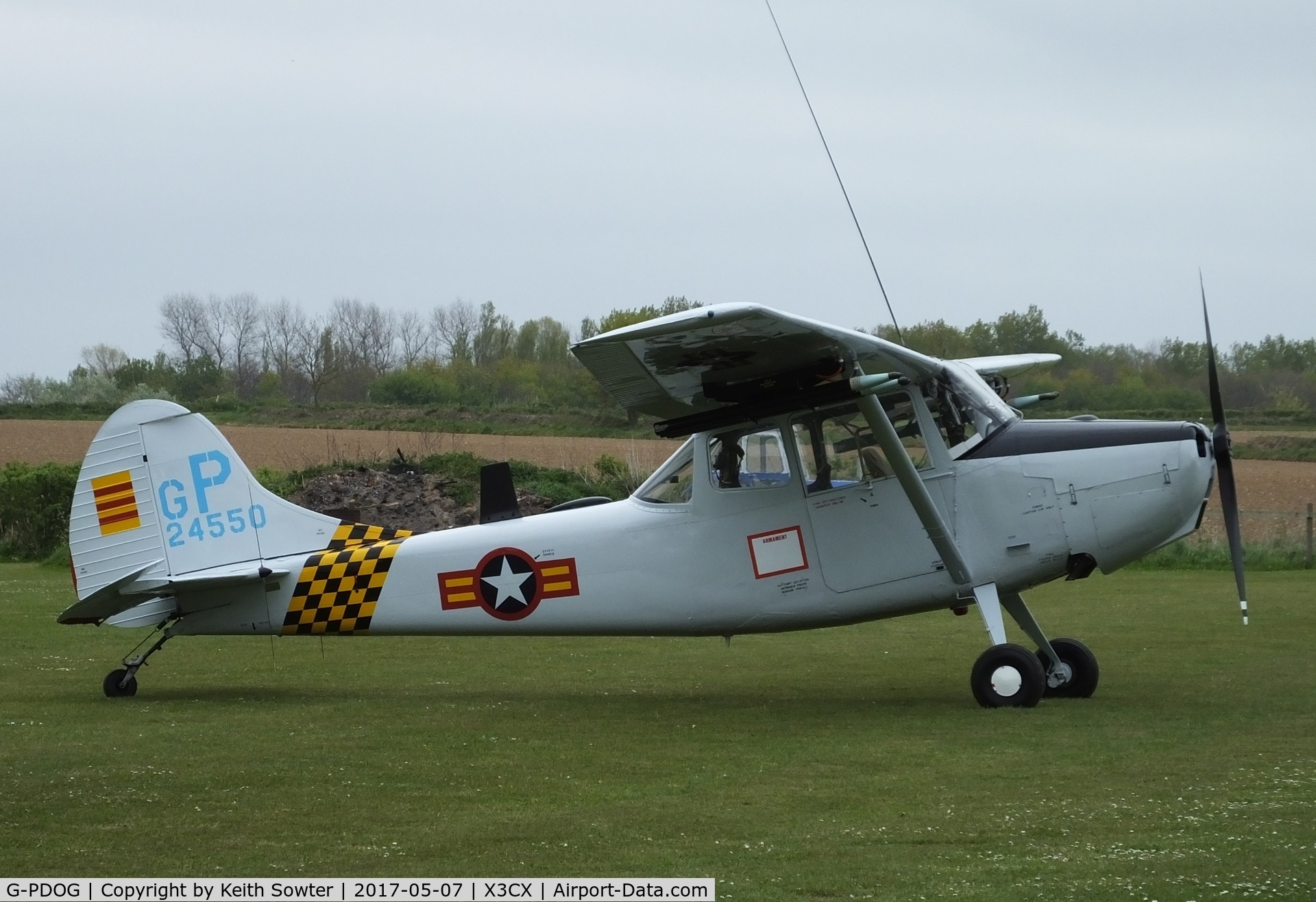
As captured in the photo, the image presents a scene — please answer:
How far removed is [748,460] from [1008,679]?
2643 mm

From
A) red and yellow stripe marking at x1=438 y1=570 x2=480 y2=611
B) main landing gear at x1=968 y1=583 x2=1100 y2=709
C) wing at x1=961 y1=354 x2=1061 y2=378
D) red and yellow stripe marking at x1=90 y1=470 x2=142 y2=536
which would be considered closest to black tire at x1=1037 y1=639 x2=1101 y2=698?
main landing gear at x1=968 y1=583 x2=1100 y2=709

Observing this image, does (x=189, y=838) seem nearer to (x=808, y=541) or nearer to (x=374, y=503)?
(x=808, y=541)

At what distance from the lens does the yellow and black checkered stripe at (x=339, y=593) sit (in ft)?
38.8

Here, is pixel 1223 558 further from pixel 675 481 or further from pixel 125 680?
pixel 125 680

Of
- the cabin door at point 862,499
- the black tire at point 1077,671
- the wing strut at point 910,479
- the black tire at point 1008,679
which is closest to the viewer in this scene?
the wing strut at point 910,479

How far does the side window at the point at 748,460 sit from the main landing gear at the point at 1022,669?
1831 millimetres

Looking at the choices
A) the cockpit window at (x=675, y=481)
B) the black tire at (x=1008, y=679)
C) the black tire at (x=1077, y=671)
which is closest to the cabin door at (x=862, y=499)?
the black tire at (x=1008, y=679)

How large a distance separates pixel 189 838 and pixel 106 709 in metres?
5.06

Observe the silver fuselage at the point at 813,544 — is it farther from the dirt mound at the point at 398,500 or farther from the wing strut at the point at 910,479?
the dirt mound at the point at 398,500

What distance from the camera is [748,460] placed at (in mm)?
11109

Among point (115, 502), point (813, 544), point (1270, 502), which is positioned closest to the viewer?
point (813, 544)

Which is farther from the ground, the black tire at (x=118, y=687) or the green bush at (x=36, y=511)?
the green bush at (x=36, y=511)

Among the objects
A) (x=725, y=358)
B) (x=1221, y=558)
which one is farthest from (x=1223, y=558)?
(x=725, y=358)

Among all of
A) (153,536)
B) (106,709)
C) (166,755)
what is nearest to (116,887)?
(166,755)
